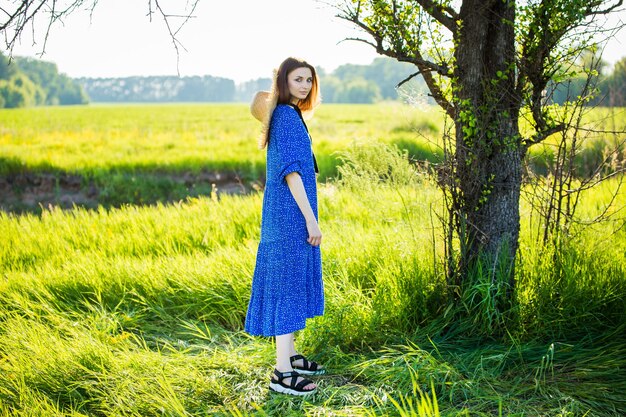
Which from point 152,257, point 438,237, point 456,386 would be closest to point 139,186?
point 152,257

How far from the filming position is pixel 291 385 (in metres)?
3.33

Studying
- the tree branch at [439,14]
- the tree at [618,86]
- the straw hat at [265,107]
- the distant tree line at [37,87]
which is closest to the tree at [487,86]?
the tree branch at [439,14]

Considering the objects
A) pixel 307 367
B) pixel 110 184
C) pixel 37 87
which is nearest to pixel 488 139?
pixel 307 367

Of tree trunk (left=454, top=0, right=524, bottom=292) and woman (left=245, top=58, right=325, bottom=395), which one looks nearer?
woman (left=245, top=58, right=325, bottom=395)

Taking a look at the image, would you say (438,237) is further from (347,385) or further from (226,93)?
(226,93)

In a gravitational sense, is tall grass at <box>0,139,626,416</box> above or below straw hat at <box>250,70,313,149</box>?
below

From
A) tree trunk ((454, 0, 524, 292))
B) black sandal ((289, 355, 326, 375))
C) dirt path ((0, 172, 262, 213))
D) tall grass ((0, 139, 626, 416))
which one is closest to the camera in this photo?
tall grass ((0, 139, 626, 416))

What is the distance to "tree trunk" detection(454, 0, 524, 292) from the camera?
3754 mm

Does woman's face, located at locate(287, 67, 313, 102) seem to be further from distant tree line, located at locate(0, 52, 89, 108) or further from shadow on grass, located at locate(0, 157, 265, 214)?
distant tree line, located at locate(0, 52, 89, 108)

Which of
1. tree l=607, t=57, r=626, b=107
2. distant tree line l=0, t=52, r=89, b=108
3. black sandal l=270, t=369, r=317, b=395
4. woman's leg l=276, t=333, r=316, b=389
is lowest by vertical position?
black sandal l=270, t=369, r=317, b=395

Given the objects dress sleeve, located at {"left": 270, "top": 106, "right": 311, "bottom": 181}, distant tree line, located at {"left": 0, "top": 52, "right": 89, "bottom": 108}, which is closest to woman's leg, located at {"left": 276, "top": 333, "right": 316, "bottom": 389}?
dress sleeve, located at {"left": 270, "top": 106, "right": 311, "bottom": 181}

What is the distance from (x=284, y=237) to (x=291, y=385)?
0.83 meters

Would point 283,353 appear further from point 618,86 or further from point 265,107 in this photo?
point 618,86

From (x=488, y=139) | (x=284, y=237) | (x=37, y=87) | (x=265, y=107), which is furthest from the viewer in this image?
(x=37, y=87)
